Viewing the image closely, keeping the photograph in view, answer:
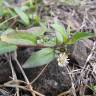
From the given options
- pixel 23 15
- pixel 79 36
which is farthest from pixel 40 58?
pixel 23 15

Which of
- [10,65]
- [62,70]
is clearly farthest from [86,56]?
[10,65]

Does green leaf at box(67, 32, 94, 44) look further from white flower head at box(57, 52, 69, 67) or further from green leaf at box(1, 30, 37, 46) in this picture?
green leaf at box(1, 30, 37, 46)

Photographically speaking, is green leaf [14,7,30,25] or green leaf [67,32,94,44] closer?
green leaf [67,32,94,44]

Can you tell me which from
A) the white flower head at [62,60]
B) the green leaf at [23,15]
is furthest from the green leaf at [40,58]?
the green leaf at [23,15]

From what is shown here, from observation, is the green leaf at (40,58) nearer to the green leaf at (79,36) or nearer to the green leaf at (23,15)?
the green leaf at (79,36)

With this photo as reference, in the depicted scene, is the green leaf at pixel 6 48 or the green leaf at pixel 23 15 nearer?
the green leaf at pixel 6 48

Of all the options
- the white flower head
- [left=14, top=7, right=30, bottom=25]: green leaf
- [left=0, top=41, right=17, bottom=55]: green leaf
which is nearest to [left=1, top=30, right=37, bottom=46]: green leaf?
[left=0, top=41, right=17, bottom=55]: green leaf
